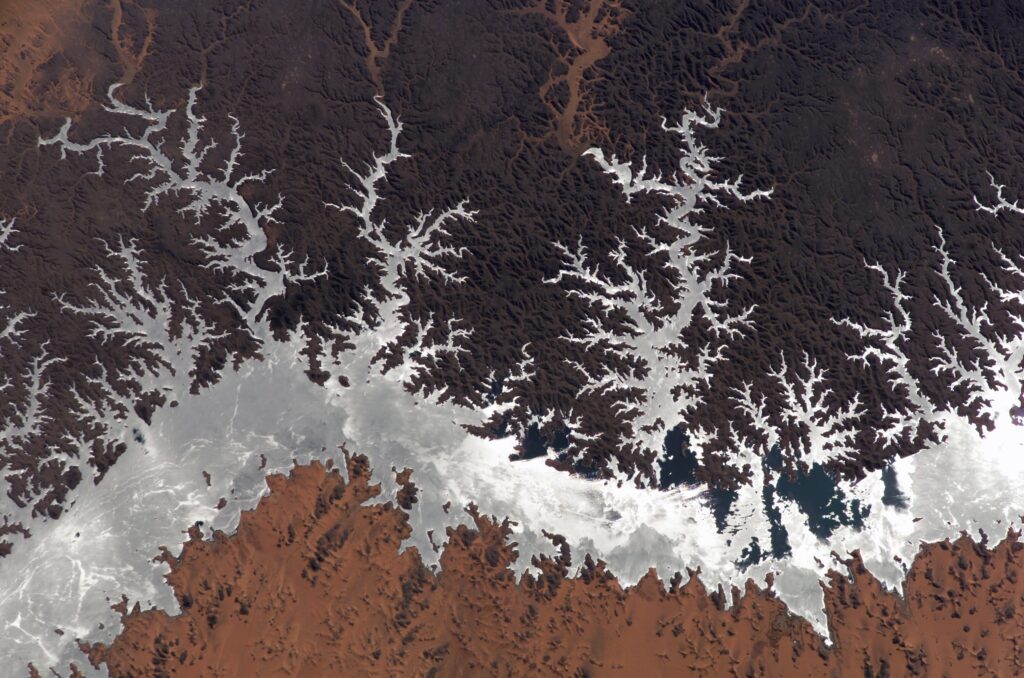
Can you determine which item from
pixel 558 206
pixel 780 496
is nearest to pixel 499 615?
pixel 780 496

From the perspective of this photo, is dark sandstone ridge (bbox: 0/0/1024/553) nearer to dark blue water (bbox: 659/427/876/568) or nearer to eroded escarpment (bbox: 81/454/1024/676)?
dark blue water (bbox: 659/427/876/568)

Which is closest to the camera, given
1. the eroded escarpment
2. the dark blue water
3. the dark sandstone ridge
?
the eroded escarpment

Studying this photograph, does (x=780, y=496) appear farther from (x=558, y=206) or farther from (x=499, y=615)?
(x=558, y=206)

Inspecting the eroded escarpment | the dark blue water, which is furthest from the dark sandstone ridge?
the eroded escarpment

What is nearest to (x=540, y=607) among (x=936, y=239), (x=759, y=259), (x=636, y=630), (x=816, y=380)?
(x=636, y=630)

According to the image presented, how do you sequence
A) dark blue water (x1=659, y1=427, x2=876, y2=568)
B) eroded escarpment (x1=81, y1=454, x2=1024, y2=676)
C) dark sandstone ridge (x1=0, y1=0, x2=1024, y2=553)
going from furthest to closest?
dark sandstone ridge (x1=0, y1=0, x2=1024, y2=553) < dark blue water (x1=659, y1=427, x2=876, y2=568) < eroded escarpment (x1=81, y1=454, x2=1024, y2=676)

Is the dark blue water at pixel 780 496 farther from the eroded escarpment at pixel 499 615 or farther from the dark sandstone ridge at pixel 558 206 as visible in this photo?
the eroded escarpment at pixel 499 615

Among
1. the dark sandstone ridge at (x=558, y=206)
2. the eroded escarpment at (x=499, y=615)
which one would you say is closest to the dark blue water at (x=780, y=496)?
the dark sandstone ridge at (x=558, y=206)
